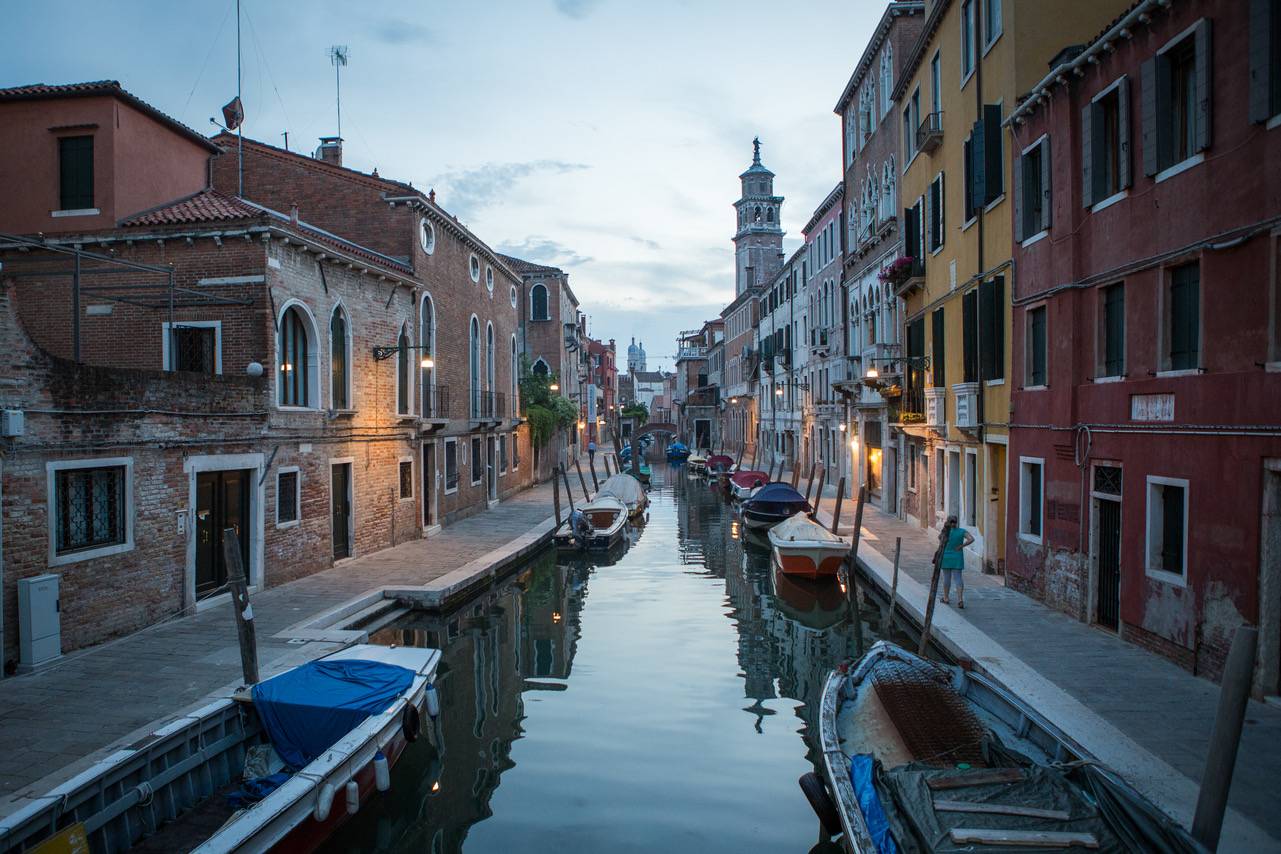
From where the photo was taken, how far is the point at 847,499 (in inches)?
1081

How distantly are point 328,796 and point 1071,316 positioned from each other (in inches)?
389

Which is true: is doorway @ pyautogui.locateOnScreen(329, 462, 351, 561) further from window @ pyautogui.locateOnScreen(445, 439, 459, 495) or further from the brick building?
window @ pyautogui.locateOnScreen(445, 439, 459, 495)

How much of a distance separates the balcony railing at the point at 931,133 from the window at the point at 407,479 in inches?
479

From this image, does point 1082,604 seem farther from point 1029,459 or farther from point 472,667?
point 472,667

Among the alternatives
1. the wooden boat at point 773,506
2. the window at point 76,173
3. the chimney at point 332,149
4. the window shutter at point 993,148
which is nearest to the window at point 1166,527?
the window shutter at point 993,148

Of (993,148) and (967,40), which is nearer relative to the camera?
(993,148)

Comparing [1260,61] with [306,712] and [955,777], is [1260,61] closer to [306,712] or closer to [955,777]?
[955,777]

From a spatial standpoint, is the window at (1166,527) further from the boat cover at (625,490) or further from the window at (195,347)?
the boat cover at (625,490)

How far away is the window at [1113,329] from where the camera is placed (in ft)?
33.4

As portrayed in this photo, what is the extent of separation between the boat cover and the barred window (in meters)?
16.6

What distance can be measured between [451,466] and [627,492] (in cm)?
705

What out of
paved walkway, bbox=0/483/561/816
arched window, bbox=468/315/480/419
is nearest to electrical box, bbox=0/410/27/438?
paved walkway, bbox=0/483/561/816

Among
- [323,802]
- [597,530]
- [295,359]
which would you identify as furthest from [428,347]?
[323,802]

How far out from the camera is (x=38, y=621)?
29.7 ft
